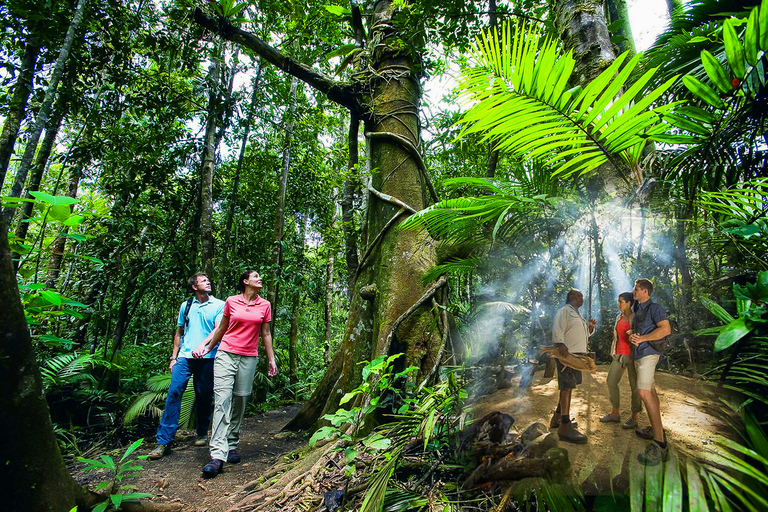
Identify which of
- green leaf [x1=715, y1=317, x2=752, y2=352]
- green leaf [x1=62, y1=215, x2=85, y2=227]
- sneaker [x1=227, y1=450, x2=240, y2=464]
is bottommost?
sneaker [x1=227, y1=450, x2=240, y2=464]

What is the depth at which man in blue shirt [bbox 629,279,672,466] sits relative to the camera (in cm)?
93

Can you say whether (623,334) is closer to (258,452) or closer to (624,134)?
(624,134)

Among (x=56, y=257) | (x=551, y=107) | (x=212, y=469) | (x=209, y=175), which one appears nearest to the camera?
(x=551, y=107)

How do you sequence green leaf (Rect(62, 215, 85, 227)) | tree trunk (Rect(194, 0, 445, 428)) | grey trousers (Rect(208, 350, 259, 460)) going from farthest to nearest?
grey trousers (Rect(208, 350, 259, 460)), tree trunk (Rect(194, 0, 445, 428)), green leaf (Rect(62, 215, 85, 227))

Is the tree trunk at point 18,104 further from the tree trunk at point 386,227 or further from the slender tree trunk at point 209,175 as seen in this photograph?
the slender tree trunk at point 209,175

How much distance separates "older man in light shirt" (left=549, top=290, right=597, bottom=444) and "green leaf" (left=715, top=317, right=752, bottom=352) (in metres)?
0.29

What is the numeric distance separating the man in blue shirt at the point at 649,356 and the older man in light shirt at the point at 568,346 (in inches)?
5.0

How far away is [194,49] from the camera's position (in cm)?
533

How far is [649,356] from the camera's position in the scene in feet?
3.24

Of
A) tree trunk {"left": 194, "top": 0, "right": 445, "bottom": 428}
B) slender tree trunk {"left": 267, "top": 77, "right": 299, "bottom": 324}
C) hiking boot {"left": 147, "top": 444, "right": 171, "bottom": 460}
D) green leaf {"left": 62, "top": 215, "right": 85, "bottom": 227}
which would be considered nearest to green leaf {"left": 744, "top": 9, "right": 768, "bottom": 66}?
tree trunk {"left": 194, "top": 0, "right": 445, "bottom": 428}

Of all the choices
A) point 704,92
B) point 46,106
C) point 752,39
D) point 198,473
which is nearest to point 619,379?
point 704,92

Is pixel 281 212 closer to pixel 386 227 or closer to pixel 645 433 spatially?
pixel 386 227

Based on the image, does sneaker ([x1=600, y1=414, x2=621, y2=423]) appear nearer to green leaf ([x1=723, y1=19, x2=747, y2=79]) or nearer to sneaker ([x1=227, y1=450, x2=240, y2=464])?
green leaf ([x1=723, y1=19, x2=747, y2=79])

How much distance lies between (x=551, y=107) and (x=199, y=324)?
393 cm
